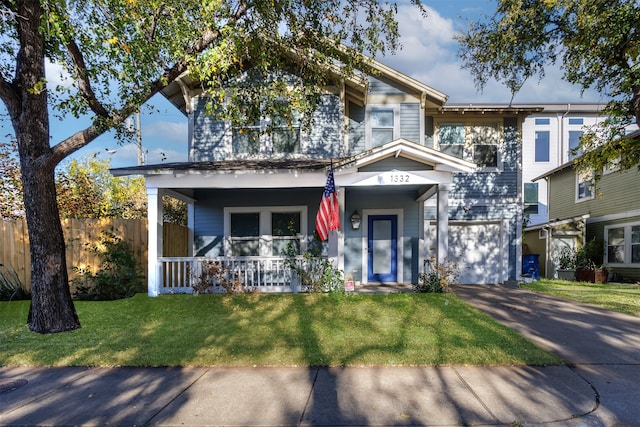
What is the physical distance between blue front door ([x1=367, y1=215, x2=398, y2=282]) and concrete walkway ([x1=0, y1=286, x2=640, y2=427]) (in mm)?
6320

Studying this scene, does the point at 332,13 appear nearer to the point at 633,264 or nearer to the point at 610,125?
the point at 610,125

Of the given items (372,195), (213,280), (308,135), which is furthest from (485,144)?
(213,280)

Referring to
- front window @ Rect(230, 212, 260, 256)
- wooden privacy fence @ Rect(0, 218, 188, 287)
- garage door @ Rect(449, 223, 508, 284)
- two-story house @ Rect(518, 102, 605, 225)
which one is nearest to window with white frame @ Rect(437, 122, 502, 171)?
garage door @ Rect(449, 223, 508, 284)

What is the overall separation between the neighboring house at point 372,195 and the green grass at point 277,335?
2465 millimetres

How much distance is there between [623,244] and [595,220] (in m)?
1.84

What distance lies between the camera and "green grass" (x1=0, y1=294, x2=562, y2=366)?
200 inches

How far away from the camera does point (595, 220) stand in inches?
646

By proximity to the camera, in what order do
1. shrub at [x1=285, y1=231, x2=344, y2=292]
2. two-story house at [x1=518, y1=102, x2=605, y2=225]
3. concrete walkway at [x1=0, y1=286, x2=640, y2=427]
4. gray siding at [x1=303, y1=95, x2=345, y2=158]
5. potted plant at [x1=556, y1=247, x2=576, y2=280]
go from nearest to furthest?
concrete walkway at [x1=0, y1=286, x2=640, y2=427] < shrub at [x1=285, y1=231, x2=344, y2=292] < gray siding at [x1=303, y1=95, x2=345, y2=158] < potted plant at [x1=556, y1=247, x2=576, y2=280] < two-story house at [x1=518, y1=102, x2=605, y2=225]

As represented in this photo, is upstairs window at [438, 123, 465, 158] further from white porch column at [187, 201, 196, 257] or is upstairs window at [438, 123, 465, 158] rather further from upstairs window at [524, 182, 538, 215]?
upstairs window at [524, 182, 538, 215]

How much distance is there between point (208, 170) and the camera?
9203mm

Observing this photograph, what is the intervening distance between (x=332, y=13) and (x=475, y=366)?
7.47 metres

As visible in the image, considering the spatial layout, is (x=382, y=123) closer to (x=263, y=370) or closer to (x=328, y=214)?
(x=328, y=214)

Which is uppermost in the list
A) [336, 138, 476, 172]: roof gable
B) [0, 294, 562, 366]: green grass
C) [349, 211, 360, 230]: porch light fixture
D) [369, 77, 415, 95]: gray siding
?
[369, 77, 415, 95]: gray siding

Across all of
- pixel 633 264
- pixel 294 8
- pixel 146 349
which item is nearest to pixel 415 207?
pixel 294 8
